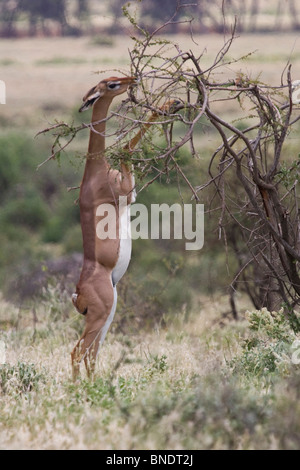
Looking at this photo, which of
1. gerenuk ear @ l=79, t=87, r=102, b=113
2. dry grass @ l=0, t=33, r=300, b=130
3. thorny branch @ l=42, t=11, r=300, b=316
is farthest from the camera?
dry grass @ l=0, t=33, r=300, b=130

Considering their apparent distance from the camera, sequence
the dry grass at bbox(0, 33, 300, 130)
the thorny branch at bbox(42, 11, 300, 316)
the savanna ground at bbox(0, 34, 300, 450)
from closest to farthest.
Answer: the savanna ground at bbox(0, 34, 300, 450) < the thorny branch at bbox(42, 11, 300, 316) < the dry grass at bbox(0, 33, 300, 130)

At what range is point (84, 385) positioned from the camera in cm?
652

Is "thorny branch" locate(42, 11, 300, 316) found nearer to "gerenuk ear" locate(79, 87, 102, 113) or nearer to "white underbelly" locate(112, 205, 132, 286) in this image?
"gerenuk ear" locate(79, 87, 102, 113)

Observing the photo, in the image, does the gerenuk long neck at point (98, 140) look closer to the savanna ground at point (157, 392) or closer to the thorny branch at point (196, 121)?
the thorny branch at point (196, 121)

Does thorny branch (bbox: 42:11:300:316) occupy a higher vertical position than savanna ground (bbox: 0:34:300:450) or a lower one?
higher

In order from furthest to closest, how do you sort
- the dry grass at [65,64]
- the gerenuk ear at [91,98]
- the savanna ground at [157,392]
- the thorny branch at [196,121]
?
the dry grass at [65,64]
the gerenuk ear at [91,98]
the thorny branch at [196,121]
the savanna ground at [157,392]

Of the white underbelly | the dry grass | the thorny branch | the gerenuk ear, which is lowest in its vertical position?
the white underbelly

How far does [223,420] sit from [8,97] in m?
42.9

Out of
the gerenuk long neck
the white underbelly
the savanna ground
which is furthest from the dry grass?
the white underbelly

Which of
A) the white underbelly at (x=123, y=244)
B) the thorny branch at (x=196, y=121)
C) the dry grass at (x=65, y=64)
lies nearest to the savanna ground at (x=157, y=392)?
the thorny branch at (x=196, y=121)

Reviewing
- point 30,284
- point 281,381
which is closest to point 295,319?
point 281,381

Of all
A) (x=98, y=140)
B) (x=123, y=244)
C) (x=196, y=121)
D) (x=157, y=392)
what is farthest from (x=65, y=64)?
(x=157, y=392)

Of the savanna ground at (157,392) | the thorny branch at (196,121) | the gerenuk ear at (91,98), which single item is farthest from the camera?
the gerenuk ear at (91,98)

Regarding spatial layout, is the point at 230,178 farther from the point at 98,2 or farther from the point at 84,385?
the point at 98,2
